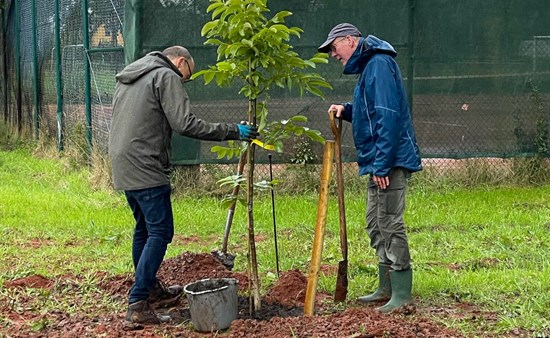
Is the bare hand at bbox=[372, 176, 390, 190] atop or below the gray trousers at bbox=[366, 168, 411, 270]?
atop

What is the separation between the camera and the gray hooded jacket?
17.3ft

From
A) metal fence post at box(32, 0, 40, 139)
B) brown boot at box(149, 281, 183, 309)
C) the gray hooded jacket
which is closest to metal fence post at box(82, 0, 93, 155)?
metal fence post at box(32, 0, 40, 139)

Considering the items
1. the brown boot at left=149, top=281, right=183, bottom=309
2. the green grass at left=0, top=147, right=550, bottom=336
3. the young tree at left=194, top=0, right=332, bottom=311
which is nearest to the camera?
→ the young tree at left=194, top=0, right=332, bottom=311

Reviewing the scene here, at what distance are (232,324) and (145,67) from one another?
1710 mm

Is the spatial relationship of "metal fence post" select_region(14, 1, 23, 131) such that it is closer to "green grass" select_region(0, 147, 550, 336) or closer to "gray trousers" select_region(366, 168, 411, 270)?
"green grass" select_region(0, 147, 550, 336)

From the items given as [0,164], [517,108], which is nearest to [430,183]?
[517,108]

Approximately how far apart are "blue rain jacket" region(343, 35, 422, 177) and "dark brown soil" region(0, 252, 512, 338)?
0.97 meters

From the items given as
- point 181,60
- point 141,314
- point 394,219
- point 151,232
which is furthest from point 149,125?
point 394,219

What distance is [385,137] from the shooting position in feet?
17.8

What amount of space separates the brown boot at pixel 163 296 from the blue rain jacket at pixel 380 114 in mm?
1599

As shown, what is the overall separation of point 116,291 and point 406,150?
240cm

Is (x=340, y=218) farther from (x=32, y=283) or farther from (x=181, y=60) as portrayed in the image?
(x=32, y=283)

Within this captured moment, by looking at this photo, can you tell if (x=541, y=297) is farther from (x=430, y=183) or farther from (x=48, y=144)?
(x=48, y=144)

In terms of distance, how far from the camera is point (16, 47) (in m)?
17.4
